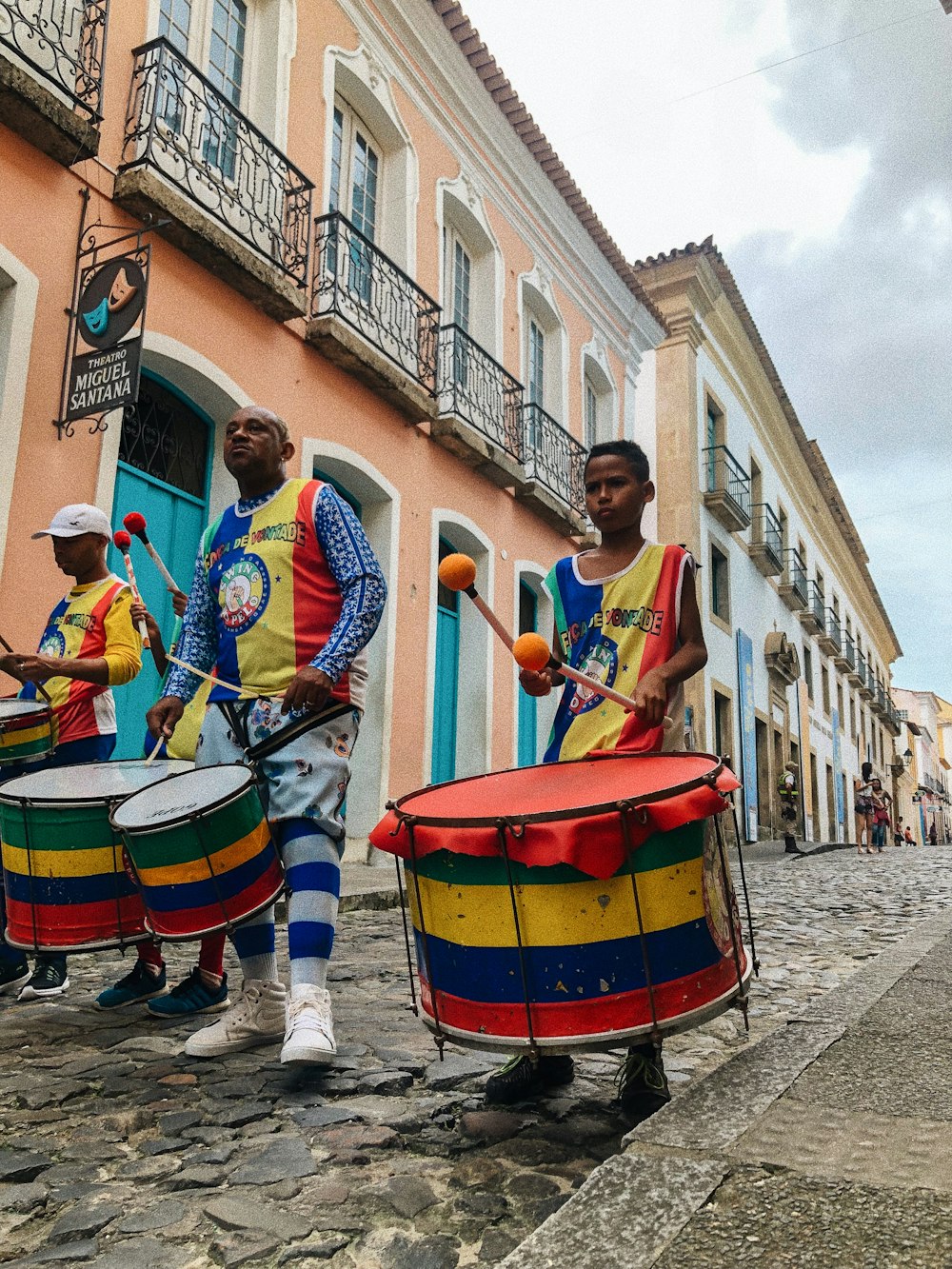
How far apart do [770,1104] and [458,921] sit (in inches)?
26.5

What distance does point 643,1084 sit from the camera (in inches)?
89.8

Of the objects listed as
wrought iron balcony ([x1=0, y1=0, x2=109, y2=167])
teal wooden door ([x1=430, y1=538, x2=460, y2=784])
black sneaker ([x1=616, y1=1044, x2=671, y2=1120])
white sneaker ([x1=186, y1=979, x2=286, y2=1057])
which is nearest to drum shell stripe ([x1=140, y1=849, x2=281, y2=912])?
white sneaker ([x1=186, y1=979, x2=286, y2=1057])

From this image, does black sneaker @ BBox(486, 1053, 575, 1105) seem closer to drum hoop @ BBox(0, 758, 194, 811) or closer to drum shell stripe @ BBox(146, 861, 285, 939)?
drum shell stripe @ BBox(146, 861, 285, 939)

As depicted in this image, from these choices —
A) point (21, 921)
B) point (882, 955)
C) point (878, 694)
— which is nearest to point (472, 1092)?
point (21, 921)

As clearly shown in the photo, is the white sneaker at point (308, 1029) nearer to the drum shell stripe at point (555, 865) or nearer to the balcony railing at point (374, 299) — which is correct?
the drum shell stripe at point (555, 865)

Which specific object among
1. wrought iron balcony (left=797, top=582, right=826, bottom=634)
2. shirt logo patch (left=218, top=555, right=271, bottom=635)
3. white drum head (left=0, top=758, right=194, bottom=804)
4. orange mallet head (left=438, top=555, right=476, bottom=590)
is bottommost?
white drum head (left=0, top=758, right=194, bottom=804)

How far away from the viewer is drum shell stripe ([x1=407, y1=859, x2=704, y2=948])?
185 centimetres

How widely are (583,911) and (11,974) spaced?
258 centimetres

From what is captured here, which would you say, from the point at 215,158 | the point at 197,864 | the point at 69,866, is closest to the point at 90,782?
the point at 69,866

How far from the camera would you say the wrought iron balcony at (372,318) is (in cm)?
839

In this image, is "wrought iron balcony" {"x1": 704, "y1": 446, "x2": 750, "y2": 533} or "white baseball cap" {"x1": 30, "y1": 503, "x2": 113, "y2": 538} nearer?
"white baseball cap" {"x1": 30, "y1": 503, "x2": 113, "y2": 538}

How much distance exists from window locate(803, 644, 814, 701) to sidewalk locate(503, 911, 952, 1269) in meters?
25.2

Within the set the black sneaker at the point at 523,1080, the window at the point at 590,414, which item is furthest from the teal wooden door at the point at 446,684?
the black sneaker at the point at 523,1080

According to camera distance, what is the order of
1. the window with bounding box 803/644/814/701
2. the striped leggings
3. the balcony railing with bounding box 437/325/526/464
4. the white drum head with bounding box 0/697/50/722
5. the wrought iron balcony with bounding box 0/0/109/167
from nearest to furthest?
the striped leggings → the white drum head with bounding box 0/697/50/722 → the wrought iron balcony with bounding box 0/0/109/167 → the balcony railing with bounding box 437/325/526/464 → the window with bounding box 803/644/814/701
